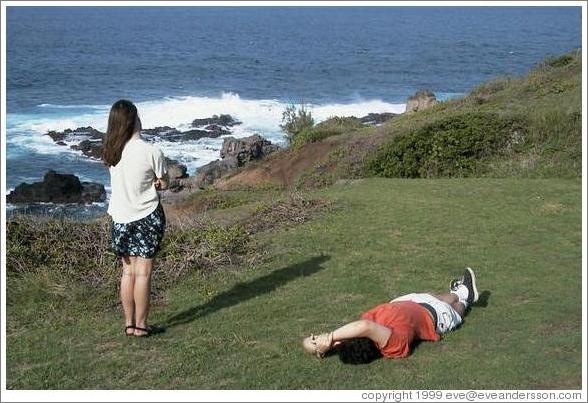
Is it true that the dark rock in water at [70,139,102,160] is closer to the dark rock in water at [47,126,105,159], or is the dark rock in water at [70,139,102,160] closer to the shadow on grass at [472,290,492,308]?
the dark rock in water at [47,126,105,159]

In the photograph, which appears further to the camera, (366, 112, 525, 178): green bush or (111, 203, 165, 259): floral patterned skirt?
(366, 112, 525, 178): green bush

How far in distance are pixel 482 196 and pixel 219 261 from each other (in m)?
5.25

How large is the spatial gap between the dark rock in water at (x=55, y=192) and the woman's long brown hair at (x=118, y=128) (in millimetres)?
23813

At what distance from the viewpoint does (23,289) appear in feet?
27.3

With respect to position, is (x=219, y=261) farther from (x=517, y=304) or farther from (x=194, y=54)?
(x=194, y=54)

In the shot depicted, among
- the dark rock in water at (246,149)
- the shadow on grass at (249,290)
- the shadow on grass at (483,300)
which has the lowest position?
the dark rock in water at (246,149)

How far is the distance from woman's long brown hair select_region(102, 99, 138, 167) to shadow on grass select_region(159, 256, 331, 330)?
1.73 meters

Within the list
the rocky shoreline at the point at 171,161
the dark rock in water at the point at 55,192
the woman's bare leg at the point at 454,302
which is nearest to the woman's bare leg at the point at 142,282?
the woman's bare leg at the point at 454,302

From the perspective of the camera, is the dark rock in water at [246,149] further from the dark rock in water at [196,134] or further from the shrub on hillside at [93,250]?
the shrub on hillside at [93,250]

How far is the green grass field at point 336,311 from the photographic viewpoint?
6051 millimetres

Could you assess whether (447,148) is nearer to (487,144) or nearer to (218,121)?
(487,144)

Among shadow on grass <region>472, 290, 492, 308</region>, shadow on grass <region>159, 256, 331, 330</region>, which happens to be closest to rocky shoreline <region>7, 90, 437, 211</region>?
shadow on grass <region>159, 256, 331, 330</region>

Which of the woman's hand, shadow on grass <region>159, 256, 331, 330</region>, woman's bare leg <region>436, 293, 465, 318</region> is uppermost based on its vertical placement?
the woman's hand

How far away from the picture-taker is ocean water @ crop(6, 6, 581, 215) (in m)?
46.1
